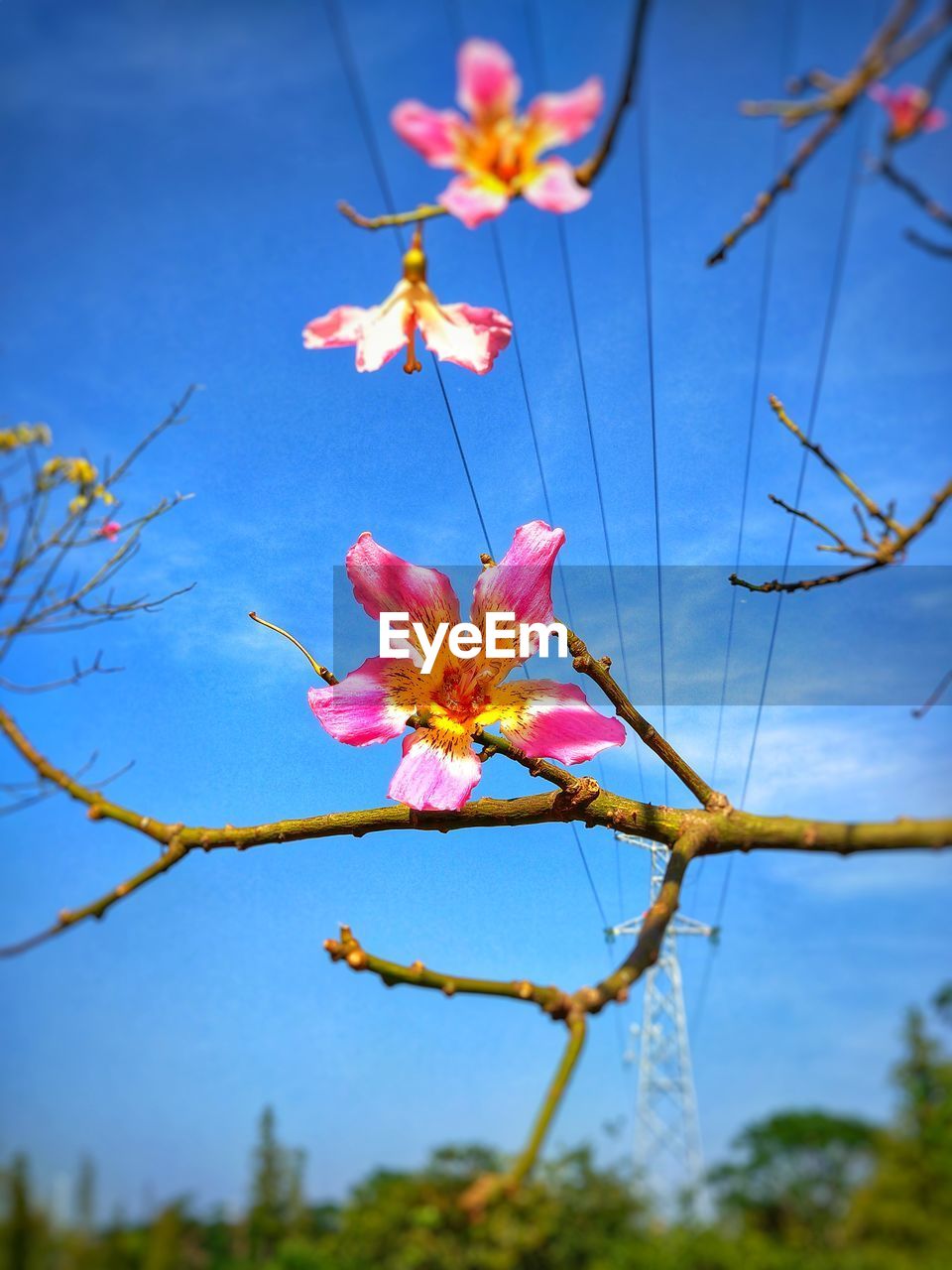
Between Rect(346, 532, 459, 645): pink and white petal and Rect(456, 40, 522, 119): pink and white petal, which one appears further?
Rect(346, 532, 459, 645): pink and white petal

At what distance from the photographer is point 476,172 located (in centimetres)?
32

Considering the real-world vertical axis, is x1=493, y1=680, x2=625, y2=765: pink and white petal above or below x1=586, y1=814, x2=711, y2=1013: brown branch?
above

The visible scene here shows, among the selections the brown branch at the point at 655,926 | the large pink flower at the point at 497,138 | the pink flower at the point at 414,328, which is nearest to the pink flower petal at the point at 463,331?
the pink flower at the point at 414,328

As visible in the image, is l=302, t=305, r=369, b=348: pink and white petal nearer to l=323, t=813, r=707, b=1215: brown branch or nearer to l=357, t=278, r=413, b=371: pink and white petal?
l=357, t=278, r=413, b=371: pink and white petal

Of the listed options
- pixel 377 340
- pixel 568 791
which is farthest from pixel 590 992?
pixel 377 340

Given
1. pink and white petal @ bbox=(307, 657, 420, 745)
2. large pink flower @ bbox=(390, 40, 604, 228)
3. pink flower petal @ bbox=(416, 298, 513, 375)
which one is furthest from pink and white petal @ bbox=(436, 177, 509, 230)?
pink and white petal @ bbox=(307, 657, 420, 745)

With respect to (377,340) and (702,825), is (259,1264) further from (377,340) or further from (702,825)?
(377,340)

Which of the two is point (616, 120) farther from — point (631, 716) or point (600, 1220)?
point (600, 1220)

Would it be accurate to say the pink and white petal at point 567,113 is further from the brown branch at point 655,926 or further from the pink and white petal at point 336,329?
the brown branch at point 655,926

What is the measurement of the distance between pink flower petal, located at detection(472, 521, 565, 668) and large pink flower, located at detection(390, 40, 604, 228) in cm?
18

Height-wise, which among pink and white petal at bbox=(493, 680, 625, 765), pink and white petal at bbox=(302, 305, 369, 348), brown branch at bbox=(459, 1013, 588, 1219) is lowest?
brown branch at bbox=(459, 1013, 588, 1219)

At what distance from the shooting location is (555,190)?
1.05ft

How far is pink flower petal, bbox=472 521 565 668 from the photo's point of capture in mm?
474

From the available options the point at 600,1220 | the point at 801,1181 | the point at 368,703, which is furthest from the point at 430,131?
the point at 600,1220
